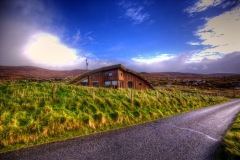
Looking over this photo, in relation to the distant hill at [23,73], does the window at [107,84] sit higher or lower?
lower

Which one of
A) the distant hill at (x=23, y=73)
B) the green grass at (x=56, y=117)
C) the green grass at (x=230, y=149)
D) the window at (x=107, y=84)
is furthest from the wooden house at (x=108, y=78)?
the distant hill at (x=23, y=73)

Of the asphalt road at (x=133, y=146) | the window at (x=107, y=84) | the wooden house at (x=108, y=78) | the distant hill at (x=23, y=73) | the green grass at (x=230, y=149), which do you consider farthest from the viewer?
the distant hill at (x=23, y=73)

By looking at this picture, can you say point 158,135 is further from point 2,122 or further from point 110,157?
point 2,122

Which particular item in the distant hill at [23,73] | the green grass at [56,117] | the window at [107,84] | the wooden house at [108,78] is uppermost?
the distant hill at [23,73]

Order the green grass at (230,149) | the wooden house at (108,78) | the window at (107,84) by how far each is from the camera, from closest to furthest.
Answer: the green grass at (230,149) < the wooden house at (108,78) < the window at (107,84)

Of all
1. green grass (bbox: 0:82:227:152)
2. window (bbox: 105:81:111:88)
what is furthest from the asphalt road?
window (bbox: 105:81:111:88)

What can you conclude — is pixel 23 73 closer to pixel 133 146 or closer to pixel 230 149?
pixel 133 146

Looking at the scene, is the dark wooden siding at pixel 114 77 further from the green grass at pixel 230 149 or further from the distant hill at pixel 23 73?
the distant hill at pixel 23 73

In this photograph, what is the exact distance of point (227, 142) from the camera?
7410 mm

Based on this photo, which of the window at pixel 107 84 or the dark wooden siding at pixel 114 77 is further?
the window at pixel 107 84

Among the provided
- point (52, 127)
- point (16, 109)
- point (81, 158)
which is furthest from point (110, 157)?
point (16, 109)

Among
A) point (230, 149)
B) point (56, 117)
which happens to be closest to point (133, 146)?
point (230, 149)

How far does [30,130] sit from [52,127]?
1110mm

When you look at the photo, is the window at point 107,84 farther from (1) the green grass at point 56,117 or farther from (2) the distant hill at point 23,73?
(2) the distant hill at point 23,73
